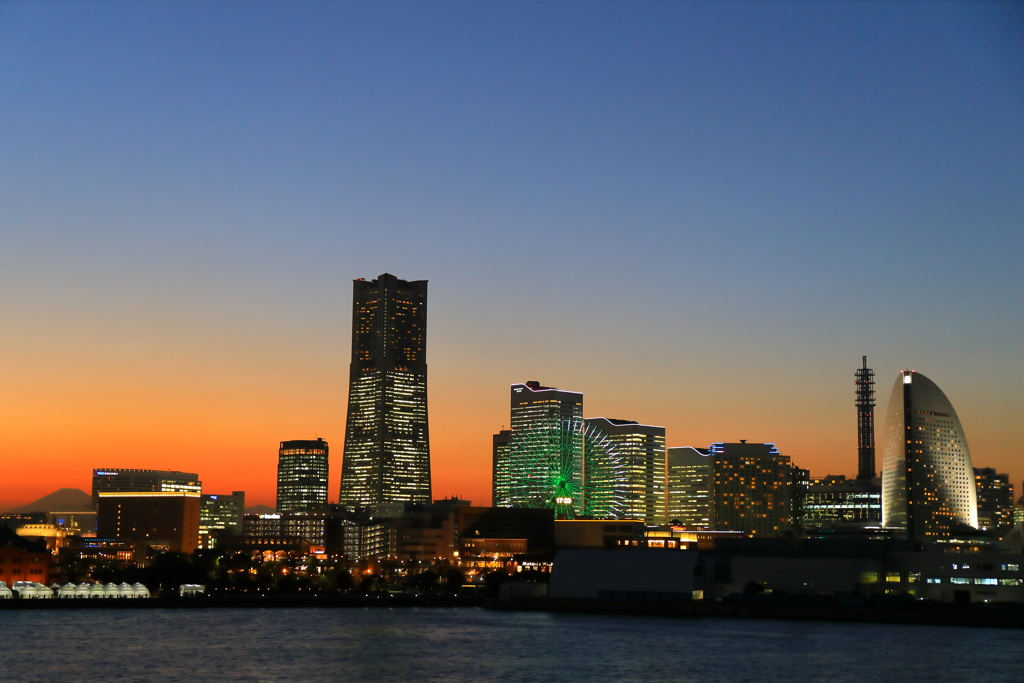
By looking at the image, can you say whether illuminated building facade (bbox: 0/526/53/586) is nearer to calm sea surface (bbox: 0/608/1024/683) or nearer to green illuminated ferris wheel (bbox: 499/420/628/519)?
calm sea surface (bbox: 0/608/1024/683)

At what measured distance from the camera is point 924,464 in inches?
6683

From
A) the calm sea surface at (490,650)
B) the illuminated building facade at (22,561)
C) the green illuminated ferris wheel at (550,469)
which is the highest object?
the green illuminated ferris wheel at (550,469)

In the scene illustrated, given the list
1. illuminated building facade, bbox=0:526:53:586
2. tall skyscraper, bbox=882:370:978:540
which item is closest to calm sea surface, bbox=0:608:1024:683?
illuminated building facade, bbox=0:526:53:586

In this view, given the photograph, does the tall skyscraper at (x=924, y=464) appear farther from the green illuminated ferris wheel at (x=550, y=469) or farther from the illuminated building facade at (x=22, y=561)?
the illuminated building facade at (x=22, y=561)

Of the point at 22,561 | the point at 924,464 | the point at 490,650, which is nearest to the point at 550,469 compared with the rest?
the point at 924,464

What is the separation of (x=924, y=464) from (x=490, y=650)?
118 m

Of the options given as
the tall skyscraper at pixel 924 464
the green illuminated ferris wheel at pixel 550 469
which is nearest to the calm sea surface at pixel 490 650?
the green illuminated ferris wheel at pixel 550 469

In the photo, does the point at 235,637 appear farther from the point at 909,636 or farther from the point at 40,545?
the point at 40,545

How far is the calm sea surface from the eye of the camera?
5612 centimetres

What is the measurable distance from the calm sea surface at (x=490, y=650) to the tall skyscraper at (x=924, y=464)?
286ft

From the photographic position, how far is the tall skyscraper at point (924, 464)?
167 meters

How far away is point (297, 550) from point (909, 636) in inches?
5424

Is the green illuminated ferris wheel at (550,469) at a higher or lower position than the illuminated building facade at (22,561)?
higher

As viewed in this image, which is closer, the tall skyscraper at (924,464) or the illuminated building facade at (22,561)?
the illuminated building facade at (22,561)
